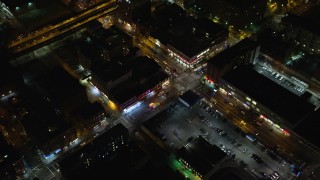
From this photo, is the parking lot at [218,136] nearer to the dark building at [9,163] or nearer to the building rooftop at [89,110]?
the building rooftop at [89,110]

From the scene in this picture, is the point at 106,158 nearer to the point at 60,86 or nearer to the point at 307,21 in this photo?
the point at 60,86

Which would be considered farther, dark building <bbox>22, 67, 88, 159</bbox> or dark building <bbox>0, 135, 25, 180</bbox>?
dark building <bbox>22, 67, 88, 159</bbox>

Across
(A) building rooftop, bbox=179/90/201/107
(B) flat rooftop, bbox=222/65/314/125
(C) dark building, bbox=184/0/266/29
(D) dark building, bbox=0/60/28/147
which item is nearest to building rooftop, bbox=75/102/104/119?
(D) dark building, bbox=0/60/28/147

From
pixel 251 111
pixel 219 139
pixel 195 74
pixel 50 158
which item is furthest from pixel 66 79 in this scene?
pixel 251 111

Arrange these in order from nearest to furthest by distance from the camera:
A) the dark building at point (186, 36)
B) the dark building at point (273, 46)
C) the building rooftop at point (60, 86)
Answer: the building rooftop at point (60, 86), the dark building at point (273, 46), the dark building at point (186, 36)

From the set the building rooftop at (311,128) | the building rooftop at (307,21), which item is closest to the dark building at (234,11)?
the building rooftop at (307,21)

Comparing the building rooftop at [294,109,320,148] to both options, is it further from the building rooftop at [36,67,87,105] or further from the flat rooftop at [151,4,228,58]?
the building rooftop at [36,67,87,105]

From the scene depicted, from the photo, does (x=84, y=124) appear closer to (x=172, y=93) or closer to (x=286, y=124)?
(x=172, y=93)
